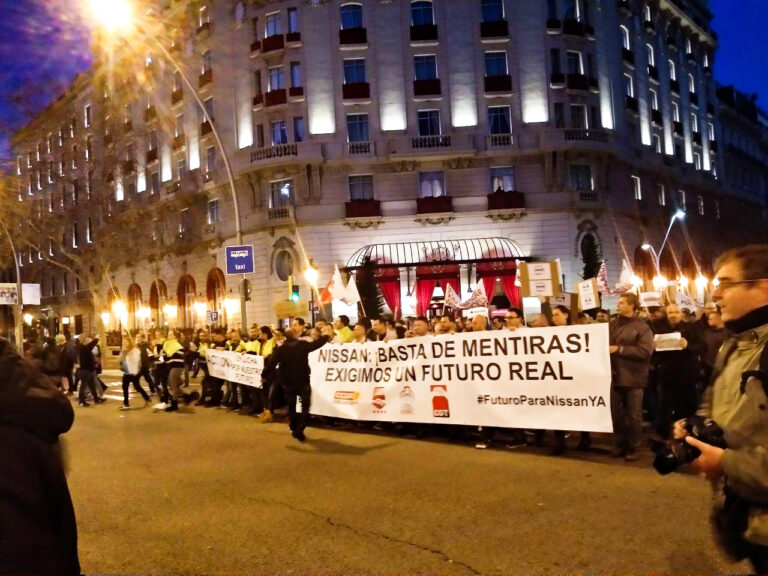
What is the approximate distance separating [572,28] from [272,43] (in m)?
15.7

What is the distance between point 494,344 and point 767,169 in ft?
225

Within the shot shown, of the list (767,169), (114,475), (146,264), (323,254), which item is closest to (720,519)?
(114,475)

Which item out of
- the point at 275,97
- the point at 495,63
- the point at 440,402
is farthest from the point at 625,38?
the point at 440,402

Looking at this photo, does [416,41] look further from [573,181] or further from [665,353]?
→ [665,353]

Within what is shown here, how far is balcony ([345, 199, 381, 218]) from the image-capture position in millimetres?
34469

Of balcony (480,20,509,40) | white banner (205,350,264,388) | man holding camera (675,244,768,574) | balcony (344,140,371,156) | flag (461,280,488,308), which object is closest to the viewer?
man holding camera (675,244,768,574)

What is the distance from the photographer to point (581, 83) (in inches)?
1419

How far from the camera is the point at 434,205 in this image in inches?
1356

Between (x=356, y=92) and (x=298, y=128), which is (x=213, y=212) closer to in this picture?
(x=298, y=128)

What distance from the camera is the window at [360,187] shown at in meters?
35.1

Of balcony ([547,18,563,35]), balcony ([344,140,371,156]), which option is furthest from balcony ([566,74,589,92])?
balcony ([344,140,371,156])

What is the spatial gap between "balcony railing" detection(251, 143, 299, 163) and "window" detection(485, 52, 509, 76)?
10.7m

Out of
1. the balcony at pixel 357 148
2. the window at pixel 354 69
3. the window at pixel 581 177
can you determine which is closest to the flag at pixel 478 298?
the balcony at pixel 357 148

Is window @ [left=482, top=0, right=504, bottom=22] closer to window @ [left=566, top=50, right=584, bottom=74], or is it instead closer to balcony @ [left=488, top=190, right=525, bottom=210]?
window @ [left=566, top=50, right=584, bottom=74]
